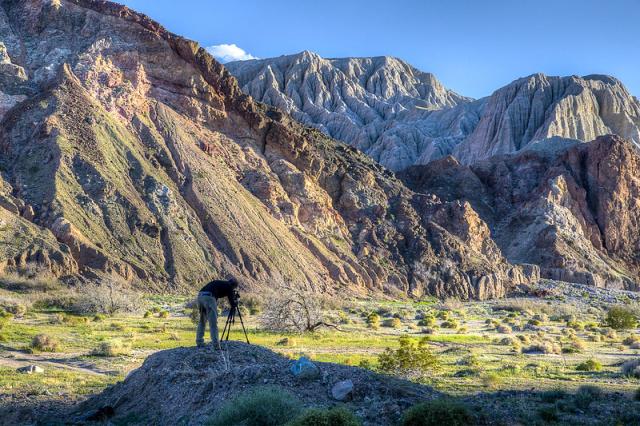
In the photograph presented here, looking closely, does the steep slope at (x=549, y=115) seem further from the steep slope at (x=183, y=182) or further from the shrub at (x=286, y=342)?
the shrub at (x=286, y=342)

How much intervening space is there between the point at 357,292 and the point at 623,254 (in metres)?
60.8

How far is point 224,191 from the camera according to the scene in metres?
65.4

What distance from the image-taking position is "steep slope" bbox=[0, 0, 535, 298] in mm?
55625

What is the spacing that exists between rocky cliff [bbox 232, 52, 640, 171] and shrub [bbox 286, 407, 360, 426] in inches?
5045

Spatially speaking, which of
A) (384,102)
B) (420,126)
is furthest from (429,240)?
(384,102)

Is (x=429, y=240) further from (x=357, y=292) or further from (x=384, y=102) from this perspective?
(x=384, y=102)

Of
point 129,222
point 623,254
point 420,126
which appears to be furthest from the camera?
point 420,126

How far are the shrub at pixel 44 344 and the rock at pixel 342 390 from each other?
48.2 ft

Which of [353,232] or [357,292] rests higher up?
[353,232]

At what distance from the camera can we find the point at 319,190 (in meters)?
77.8

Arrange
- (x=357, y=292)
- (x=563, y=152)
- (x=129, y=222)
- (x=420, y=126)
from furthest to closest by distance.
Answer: (x=420, y=126) → (x=563, y=152) → (x=357, y=292) → (x=129, y=222)

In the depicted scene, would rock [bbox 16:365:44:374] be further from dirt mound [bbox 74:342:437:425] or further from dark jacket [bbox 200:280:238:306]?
dark jacket [bbox 200:280:238:306]

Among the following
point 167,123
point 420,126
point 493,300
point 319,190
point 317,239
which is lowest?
point 493,300

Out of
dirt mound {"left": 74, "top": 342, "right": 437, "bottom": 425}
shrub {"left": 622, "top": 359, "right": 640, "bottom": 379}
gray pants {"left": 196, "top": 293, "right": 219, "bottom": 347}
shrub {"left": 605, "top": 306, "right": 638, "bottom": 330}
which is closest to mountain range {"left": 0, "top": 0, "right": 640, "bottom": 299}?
shrub {"left": 605, "top": 306, "right": 638, "bottom": 330}
